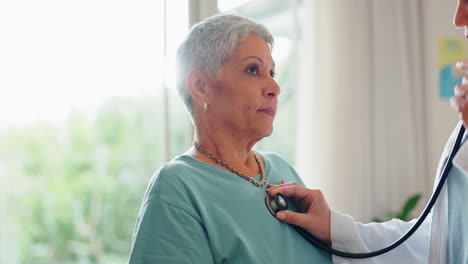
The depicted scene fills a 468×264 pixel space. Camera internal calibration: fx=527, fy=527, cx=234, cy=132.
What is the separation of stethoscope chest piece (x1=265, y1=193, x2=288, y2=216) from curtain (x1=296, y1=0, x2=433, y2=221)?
62.4 inches

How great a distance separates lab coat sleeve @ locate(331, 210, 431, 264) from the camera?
129cm

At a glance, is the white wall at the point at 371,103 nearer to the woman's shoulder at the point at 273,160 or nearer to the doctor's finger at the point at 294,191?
the woman's shoulder at the point at 273,160

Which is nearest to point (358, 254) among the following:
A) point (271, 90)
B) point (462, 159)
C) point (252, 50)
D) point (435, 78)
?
point (462, 159)

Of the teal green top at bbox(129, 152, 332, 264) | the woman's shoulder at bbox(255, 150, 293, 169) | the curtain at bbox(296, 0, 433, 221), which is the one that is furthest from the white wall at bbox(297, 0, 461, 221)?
the teal green top at bbox(129, 152, 332, 264)

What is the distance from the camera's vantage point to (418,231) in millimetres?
1357

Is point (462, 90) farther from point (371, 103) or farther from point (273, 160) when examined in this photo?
point (371, 103)

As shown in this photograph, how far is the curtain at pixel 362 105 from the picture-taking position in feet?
9.23

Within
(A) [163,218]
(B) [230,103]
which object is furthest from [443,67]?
(A) [163,218]

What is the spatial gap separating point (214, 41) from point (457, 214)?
0.69 metres

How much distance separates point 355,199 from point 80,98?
5.06 feet

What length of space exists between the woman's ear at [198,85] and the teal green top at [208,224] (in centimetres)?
15

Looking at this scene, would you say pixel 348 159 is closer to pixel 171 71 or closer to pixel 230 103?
pixel 171 71

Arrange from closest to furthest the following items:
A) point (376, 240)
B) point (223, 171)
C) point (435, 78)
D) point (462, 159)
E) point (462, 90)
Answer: point (462, 90)
point (462, 159)
point (223, 171)
point (376, 240)
point (435, 78)

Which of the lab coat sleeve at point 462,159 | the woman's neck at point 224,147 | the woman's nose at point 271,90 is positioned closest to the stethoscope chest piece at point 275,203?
the woman's neck at point 224,147
